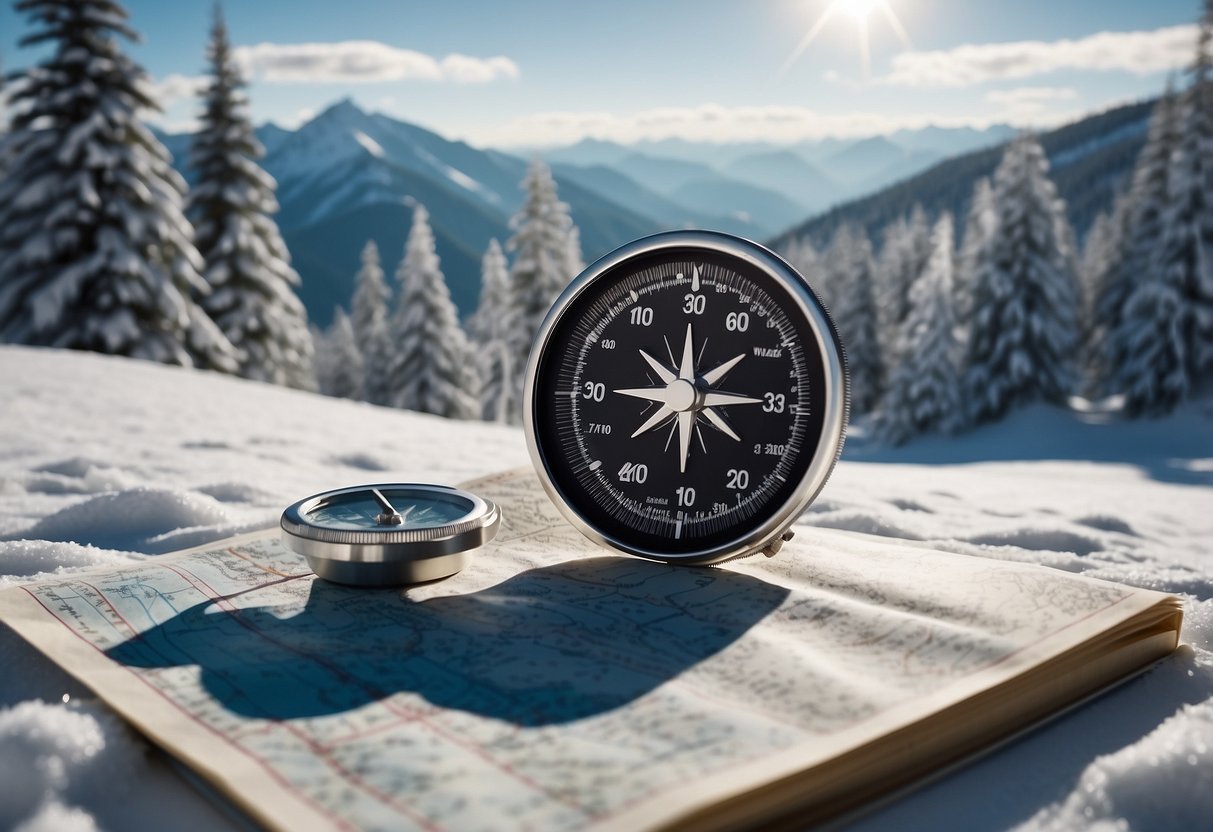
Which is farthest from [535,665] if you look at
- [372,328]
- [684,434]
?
[372,328]

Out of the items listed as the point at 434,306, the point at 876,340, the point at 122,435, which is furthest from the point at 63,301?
the point at 876,340

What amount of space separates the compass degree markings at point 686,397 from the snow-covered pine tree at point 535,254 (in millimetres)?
21891

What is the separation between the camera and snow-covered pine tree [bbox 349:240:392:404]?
33844mm

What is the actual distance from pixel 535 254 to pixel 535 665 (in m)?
23.4

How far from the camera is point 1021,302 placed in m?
25.6

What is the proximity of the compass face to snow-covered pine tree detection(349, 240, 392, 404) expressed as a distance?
101ft

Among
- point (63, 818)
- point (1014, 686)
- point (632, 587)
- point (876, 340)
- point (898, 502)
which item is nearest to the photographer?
point (63, 818)

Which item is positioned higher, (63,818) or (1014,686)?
(1014,686)

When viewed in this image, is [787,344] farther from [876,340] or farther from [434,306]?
[876,340]

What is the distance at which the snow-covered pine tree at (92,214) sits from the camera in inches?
681

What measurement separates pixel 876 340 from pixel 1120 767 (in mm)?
37065

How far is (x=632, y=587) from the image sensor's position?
204cm

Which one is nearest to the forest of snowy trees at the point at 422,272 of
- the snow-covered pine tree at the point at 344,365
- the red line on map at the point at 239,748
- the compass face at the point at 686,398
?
the snow-covered pine tree at the point at 344,365

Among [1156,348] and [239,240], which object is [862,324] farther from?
[239,240]
